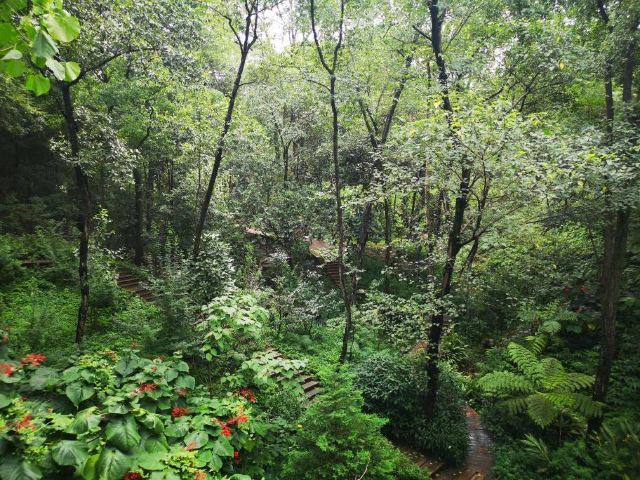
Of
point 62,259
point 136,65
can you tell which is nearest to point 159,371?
point 136,65

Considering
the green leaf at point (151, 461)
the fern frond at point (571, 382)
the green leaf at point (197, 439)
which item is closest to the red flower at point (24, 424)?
the green leaf at point (151, 461)

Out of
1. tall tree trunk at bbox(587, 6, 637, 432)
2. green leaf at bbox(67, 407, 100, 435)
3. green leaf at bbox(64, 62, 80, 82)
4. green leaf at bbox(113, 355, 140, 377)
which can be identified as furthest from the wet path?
green leaf at bbox(64, 62, 80, 82)

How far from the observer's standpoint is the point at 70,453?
2.85 metres

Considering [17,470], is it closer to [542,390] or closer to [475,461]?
[475,461]

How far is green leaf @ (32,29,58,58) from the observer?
144 cm

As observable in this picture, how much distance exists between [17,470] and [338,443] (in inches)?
114

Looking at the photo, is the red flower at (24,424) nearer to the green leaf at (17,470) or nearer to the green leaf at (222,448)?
the green leaf at (17,470)

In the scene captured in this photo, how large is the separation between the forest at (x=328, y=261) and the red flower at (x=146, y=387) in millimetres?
62

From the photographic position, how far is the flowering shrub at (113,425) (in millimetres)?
2799

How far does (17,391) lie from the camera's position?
135 inches

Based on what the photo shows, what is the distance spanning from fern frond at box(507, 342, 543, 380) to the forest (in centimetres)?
5

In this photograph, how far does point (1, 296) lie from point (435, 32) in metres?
12.3

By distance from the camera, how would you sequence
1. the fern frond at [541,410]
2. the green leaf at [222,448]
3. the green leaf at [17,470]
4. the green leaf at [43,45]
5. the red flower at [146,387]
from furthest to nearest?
1. the fern frond at [541,410]
2. the red flower at [146,387]
3. the green leaf at [222,448]
4. the green leaf at [17,470]
5. the green leaf at [43,45]

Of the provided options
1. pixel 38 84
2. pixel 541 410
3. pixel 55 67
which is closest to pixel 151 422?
pixel 38 84
